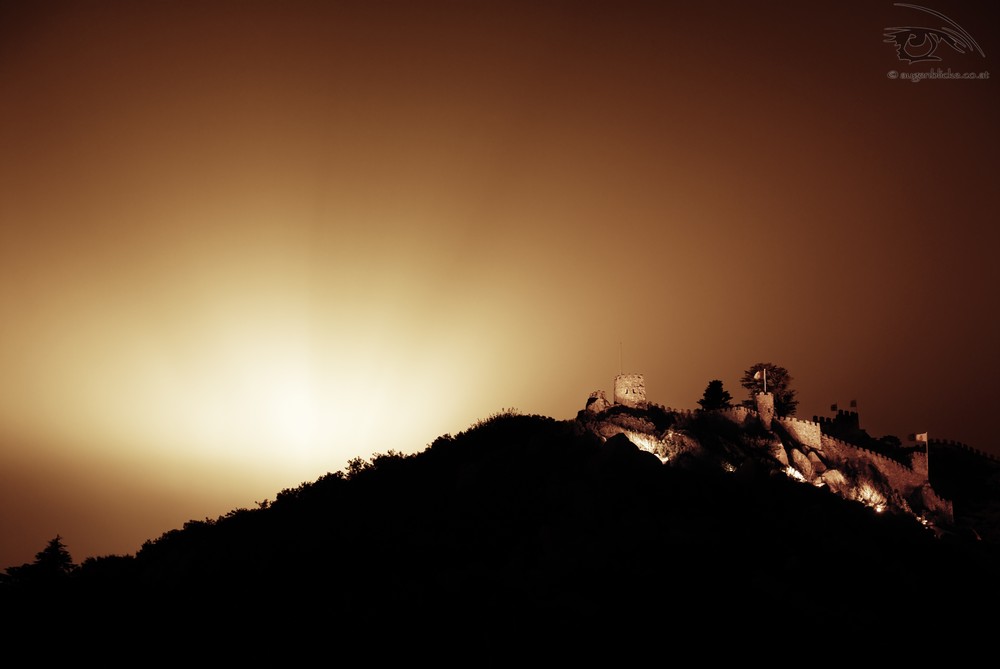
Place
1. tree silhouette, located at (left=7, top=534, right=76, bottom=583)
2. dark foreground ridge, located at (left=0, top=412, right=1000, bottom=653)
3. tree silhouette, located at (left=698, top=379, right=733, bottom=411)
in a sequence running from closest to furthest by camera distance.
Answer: dark foreground ridge, located at (left=0, top=412, right=1000, bottom=653) < tree silhouette, located at (left=7, top=534, right=76, bottom=583) < tree silhouette, located at (left=698, top=379, right=733, bottom=411)

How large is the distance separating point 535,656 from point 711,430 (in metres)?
33.6

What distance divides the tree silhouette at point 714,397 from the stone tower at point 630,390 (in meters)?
28.1

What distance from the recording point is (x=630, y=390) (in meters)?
61.1

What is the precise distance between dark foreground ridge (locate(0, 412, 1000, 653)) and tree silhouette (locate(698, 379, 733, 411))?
33.5 metres

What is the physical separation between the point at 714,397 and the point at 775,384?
30.9ft

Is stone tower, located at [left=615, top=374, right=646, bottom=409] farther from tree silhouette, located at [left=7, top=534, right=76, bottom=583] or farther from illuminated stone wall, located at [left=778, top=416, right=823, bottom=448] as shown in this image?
tree silhouette, located at [left=7, top=534, right=76, bottom=583]

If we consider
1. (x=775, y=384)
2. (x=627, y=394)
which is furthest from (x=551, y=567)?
(x=775, y=384)

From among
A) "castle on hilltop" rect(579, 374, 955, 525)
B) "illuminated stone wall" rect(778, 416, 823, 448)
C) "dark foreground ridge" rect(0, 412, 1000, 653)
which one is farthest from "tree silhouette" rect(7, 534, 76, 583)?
"illuminated stone wall" rect(778, 416, 823, 448)

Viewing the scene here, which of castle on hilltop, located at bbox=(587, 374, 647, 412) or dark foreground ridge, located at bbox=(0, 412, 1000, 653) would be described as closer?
dark foreground ridge, located at bbox=(0, 412, 1000, 653)

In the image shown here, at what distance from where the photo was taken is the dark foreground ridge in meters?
35.5

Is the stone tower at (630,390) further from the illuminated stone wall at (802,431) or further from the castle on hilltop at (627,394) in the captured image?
the illuminated stone wall at (802,431)

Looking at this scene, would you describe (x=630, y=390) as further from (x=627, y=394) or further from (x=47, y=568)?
(x=47, y=568)

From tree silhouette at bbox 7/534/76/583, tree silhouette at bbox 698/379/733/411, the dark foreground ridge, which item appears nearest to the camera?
the dark foreground ridge

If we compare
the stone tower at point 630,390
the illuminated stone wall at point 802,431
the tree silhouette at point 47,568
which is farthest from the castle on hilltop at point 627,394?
the tree silhouette at point 47,568
